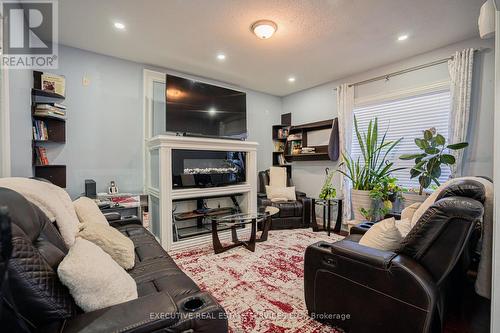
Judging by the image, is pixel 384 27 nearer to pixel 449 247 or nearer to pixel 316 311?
pixel 449 247

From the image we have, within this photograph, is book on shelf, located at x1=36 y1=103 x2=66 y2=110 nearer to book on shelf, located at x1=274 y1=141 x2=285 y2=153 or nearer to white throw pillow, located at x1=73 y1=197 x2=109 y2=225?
white throw pillow, located at x1=73 y1=197 x2=109 y2=225

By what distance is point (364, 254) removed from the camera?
146cm

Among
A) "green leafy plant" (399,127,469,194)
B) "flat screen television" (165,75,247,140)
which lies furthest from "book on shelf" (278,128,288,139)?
"green leafy plant" (399,127,469,194)

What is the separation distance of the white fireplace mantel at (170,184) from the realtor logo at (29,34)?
59.1 inches

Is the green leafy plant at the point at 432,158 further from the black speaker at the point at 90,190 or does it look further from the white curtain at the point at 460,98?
the black speaker at the point at 90,190

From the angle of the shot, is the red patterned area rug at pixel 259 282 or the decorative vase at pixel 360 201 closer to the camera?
the red patterned area rug at pixel 259 282

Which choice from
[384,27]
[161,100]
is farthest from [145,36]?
[384,27]


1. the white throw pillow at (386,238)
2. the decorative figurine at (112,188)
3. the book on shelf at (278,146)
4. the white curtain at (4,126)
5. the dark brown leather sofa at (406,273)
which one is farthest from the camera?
the book on shelf at (278,146)

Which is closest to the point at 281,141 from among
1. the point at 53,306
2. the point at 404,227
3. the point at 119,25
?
the point at 119,25

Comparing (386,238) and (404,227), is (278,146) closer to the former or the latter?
(404,227)

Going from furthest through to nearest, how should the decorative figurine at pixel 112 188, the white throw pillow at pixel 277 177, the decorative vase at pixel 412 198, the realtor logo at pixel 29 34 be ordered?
the white throw pillow at pixel 277 177 → the decorative figurine at pixel 112 188 → the decorative vase at pixel 412 198 → the realtor logo at pixel 29 34

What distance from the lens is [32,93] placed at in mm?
2645

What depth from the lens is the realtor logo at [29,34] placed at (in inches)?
77.0

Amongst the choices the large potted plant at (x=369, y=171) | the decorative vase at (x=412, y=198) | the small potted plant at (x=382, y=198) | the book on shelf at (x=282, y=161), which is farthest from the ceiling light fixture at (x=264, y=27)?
the book on shelf at (x=282, y=161)
